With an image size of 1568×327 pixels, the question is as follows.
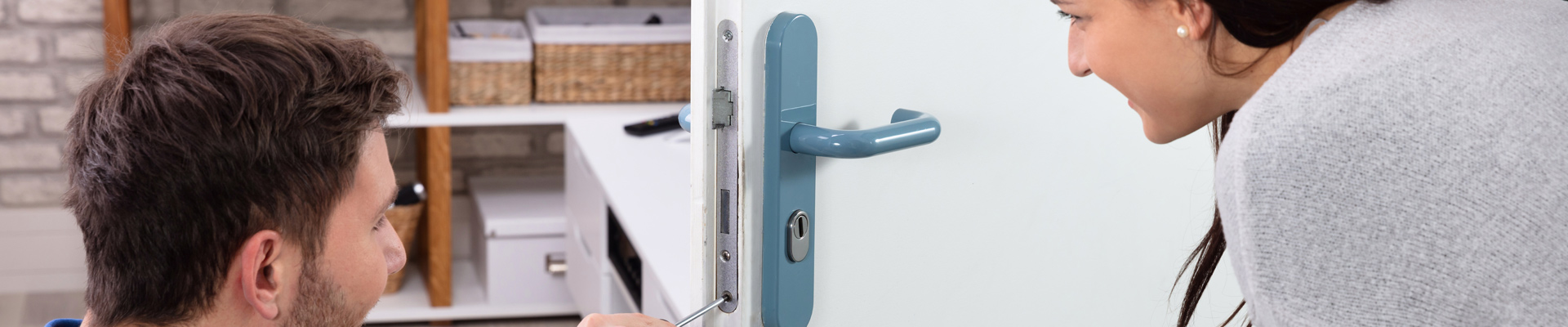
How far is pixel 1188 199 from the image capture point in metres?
1.05

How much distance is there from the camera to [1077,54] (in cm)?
75

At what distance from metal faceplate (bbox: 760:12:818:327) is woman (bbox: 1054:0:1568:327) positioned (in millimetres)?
285

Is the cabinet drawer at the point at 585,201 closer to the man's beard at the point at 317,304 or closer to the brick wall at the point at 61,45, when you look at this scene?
the brick wall at the point at 61,45

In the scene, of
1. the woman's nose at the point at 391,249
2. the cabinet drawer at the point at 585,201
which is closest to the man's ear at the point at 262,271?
the woman's nose at the point at 391,249

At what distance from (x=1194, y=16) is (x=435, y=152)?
5.68ft

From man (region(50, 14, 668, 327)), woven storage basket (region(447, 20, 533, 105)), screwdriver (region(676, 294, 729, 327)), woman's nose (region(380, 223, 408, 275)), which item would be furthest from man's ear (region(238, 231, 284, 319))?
woven storage basket (region(447, 20, 533, 105))

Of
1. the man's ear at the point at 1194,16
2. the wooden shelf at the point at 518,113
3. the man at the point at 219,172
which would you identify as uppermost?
the man's ear at the point at 1194,16

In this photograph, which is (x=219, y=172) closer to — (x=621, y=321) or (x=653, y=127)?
(x=621, y=321)

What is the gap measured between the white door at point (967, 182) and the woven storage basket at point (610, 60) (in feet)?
4.41

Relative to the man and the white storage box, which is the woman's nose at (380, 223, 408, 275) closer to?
the man

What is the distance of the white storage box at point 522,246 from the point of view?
7.29 feet

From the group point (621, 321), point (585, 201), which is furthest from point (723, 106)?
point (585, 201)

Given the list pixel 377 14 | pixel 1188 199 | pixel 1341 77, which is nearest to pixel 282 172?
pixel 1341 77

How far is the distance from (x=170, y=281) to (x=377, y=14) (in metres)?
1.82
